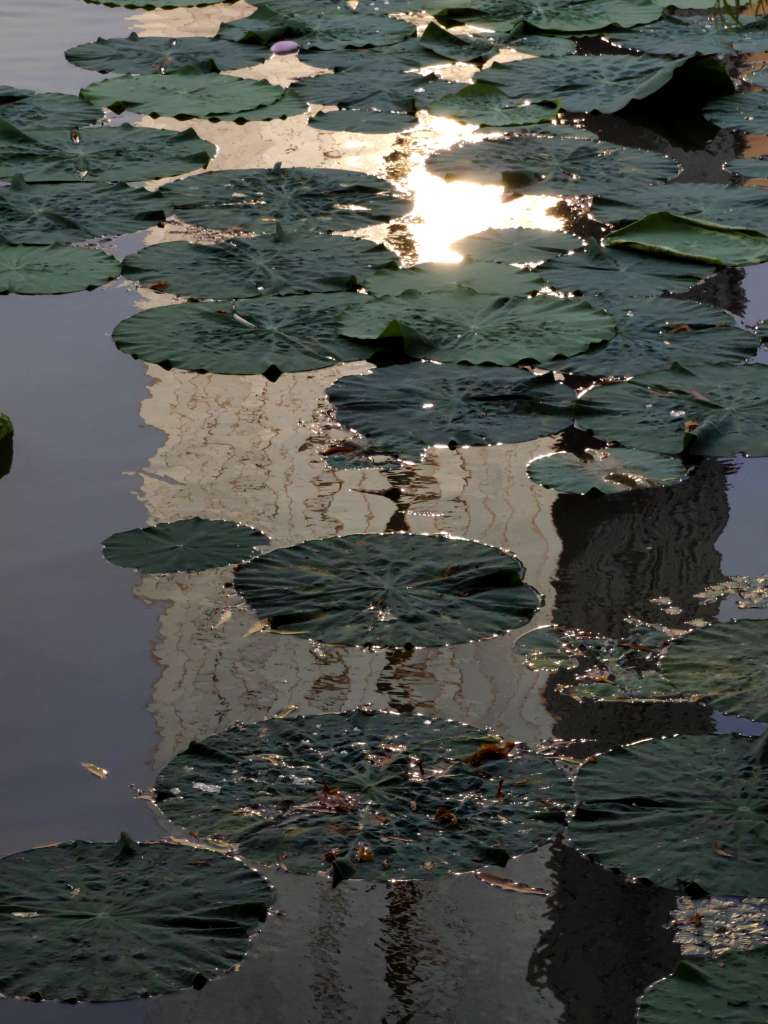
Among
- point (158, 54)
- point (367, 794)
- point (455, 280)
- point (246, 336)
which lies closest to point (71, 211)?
point (246, 336)

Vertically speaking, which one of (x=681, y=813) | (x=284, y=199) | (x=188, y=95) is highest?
(x=188, y=95)

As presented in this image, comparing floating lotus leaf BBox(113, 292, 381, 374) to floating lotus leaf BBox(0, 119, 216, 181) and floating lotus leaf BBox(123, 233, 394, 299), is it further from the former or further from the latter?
floating lotus leaf BBox(0, 119, 216, 181)

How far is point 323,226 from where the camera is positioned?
4383 millimetres

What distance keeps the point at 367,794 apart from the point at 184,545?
830 millimetres

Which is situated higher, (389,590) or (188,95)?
(188,95)

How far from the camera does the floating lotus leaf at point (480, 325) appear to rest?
11.9ft

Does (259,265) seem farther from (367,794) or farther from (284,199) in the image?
(367,794)

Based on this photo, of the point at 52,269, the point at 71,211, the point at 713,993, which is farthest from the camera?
the point at 71,211

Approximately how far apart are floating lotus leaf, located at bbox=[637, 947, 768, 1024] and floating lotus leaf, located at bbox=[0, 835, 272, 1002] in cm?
48

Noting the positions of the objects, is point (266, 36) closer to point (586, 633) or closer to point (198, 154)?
point (198, 154)

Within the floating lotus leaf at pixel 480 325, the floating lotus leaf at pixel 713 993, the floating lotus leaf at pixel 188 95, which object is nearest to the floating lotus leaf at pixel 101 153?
the floating lotus leaf at pixel 188 95

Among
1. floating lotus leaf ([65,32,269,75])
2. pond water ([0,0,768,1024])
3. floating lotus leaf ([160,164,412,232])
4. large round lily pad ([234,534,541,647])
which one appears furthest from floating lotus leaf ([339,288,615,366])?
floating lotus leaf ([65,32,269,75])

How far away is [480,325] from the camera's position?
3.74 meters

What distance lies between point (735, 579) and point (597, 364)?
37.4 inches
